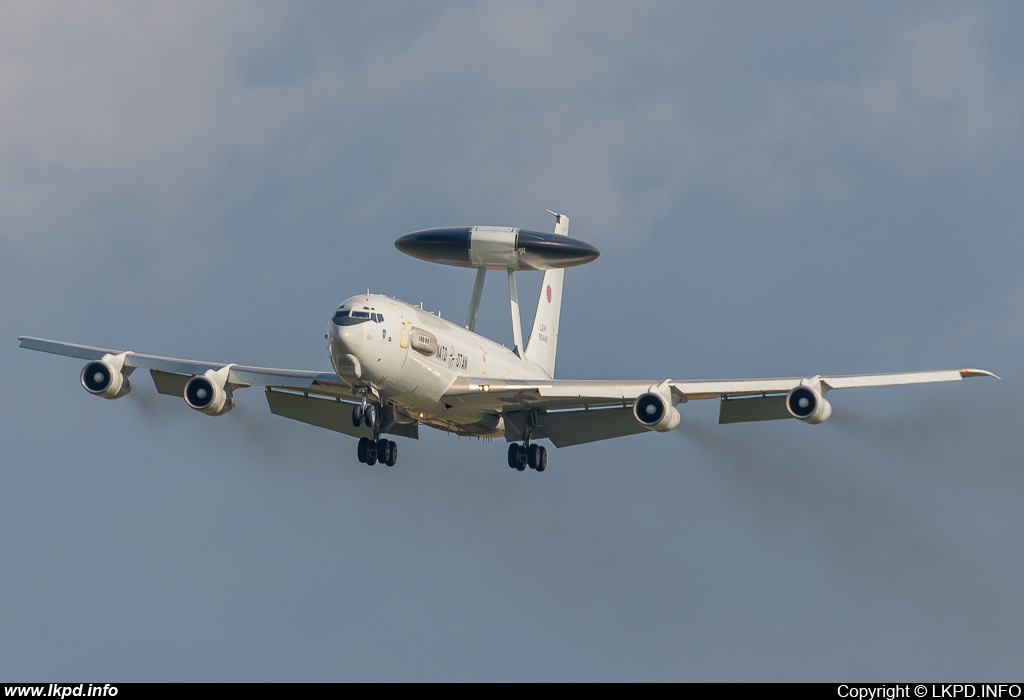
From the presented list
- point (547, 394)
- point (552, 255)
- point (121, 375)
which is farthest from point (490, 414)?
point (121, 375)

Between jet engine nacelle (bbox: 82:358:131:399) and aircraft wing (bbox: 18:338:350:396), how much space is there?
0.77 meters

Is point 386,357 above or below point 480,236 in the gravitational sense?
below

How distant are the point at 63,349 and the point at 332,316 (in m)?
14.6

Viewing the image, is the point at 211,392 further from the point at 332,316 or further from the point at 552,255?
the point at 552,255

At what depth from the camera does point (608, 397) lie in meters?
62.6

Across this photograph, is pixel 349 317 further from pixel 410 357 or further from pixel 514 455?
pixel 514 455

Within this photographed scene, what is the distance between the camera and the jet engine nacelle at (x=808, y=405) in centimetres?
5840

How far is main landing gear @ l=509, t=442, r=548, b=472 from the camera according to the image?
66.9m

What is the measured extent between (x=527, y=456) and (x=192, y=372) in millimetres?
14463

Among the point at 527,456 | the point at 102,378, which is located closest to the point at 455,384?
the point at 527,456

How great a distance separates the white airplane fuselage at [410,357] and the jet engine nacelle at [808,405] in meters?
12.6

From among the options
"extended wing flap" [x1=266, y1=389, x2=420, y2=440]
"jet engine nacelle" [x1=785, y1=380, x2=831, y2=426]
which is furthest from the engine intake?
"jet engine nacelle" [x1=785, y1=380, x2=831, y2=426]

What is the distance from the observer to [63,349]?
65375 millimetres
